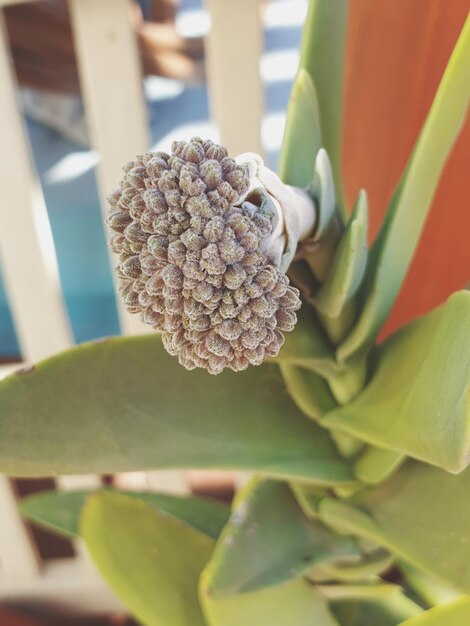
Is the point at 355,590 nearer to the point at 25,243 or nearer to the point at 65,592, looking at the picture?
the point at 25,243

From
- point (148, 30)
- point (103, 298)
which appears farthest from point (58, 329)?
point (148, 30)

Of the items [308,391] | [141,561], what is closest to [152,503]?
[141,561]

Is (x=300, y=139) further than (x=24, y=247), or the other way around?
(x=24, y=247)

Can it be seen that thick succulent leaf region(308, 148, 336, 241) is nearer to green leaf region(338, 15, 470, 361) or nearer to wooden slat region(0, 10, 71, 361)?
green leaf region(338, 15, 470, 361)

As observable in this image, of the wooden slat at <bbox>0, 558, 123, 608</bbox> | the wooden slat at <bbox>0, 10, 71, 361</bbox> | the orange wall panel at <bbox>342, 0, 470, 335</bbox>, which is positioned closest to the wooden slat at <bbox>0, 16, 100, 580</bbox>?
the wooden slat at <bbox>0, 10, 71, 361</bbox>

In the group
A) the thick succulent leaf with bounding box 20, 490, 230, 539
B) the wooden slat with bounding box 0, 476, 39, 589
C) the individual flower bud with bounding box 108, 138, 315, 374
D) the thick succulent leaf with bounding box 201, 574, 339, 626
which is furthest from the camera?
the wooden slat with bounding box 0, 476, 39, 589

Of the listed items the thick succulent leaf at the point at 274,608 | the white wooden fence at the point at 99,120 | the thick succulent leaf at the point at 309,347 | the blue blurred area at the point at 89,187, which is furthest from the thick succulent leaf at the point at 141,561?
the blue blurred area at the point at 89,187
